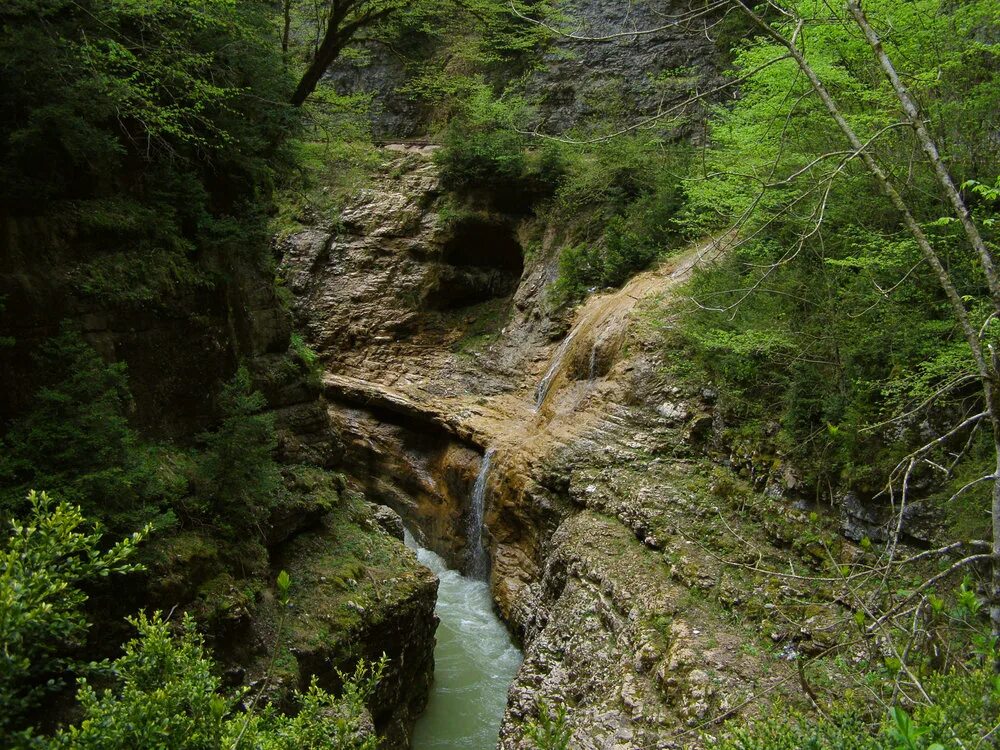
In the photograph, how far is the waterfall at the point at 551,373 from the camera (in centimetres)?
1356

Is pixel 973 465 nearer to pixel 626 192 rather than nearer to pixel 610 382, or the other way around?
pixel 610 382

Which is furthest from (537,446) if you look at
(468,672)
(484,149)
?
(484,149)

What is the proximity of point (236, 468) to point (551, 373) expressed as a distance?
7.90m

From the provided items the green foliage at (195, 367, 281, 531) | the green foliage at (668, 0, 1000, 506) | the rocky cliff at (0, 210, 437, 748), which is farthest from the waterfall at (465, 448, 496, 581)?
the green foliage at (195, 367, 281, 531)

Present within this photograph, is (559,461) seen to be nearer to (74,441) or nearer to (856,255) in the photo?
(856,255)

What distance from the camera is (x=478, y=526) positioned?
12.7m

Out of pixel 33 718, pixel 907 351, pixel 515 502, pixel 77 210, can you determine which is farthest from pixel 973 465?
pixel 77 210

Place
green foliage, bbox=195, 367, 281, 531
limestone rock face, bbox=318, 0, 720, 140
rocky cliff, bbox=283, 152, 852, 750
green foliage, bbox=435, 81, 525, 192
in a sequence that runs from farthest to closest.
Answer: limestone rock face, bbox=318, 0, 720, 140
green foliage, bbox=435, 81, 525, 192
green foliage, bbox=195, 367, 281, 531
rocky cliff, bbox=283, 152, 852, 750

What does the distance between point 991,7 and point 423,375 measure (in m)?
13.2

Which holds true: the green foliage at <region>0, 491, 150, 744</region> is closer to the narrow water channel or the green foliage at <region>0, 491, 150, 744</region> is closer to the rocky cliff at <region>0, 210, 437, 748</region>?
the rocky cliff at <region>0, 210, 437, 748</region>

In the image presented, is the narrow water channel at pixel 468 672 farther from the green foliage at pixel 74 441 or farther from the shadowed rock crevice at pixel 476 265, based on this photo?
the shadowed rock crevice at pixel 476 265

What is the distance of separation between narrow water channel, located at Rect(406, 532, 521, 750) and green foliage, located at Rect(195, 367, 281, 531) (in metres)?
4.04

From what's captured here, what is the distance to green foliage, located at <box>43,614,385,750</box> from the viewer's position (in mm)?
2652

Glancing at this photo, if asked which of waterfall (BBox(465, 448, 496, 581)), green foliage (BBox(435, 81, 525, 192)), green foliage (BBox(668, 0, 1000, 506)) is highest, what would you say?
green foliage (BBox(435, 81, 525, 192))
